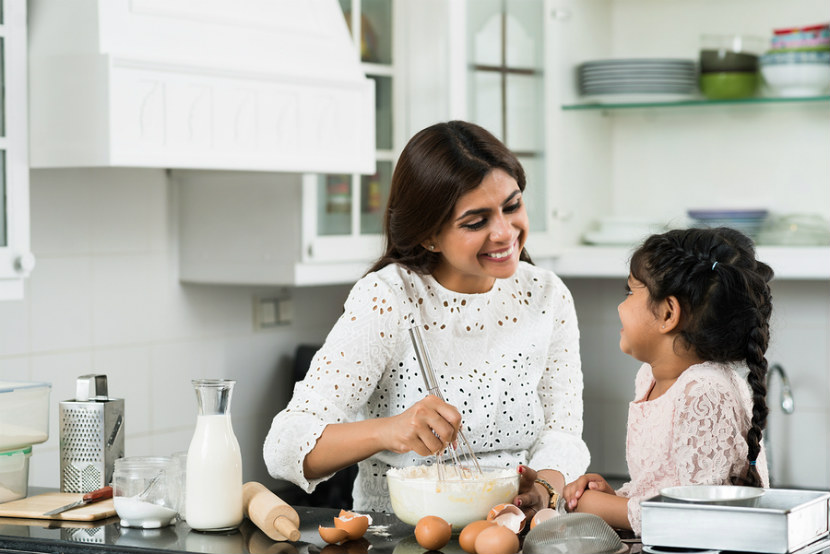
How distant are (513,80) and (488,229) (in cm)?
133

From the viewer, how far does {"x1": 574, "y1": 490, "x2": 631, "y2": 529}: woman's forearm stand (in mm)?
1530

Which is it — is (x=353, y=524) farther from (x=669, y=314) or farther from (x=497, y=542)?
(x=669, y=314)

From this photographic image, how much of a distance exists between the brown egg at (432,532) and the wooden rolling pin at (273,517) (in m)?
0.18

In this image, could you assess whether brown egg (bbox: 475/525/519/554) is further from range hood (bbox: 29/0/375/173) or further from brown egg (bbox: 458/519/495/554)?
range hood (bbox: 29/0/375/173)

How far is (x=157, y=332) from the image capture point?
2.81 m

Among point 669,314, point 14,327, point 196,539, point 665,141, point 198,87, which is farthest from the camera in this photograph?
point 665,141

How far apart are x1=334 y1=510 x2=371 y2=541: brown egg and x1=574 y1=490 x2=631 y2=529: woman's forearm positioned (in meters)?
0.31

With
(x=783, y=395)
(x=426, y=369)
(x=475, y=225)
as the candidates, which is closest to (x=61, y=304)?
(x=475, y=225)

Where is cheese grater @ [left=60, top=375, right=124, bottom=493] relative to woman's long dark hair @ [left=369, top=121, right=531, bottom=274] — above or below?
below

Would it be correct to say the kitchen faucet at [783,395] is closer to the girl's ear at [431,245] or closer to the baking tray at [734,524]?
the girl's ear at [431,245]

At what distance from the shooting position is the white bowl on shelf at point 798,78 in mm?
3025

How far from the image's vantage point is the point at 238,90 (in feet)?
7.43

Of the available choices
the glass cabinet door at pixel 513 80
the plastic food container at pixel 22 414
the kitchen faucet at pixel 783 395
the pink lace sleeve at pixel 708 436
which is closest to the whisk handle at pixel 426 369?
the pink lace sleeve at pixel 708 436

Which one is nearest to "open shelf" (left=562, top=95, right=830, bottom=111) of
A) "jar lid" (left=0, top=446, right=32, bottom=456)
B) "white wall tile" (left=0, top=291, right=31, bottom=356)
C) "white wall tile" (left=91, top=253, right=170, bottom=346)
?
"white wall tile" (left=91, top=253, right=170, bottom=346)
